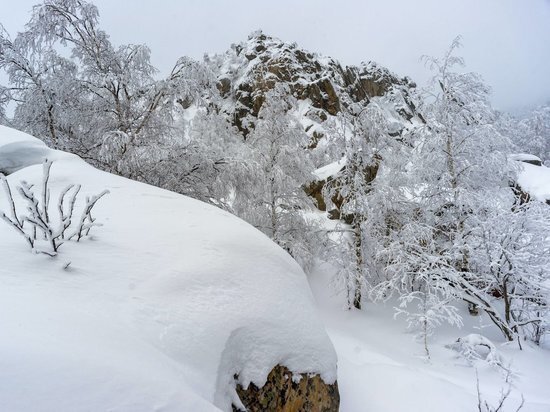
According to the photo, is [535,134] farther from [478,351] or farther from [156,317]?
[156,317]

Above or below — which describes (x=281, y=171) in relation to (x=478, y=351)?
above

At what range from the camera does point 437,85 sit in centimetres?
951

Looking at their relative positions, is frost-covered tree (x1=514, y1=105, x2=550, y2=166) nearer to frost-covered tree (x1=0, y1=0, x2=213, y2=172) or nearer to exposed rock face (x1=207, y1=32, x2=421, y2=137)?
exposed rock face (x1=207, y1=32, x2=421, y2=137)

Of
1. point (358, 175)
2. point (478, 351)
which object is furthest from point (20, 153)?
point (478, 351)

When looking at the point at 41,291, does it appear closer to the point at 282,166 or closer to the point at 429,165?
the point at 282,166

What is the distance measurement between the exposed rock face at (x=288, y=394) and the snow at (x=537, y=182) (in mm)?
15262

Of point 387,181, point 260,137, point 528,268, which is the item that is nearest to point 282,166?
point 260,137

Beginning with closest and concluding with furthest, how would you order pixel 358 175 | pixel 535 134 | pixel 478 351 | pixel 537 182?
pixel 478 351 < pixel 358 175 < pixel 537 182 < pixel 535 134

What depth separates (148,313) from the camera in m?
2.10

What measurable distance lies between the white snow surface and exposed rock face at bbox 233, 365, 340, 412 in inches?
3.8

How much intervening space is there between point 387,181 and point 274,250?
6931mm

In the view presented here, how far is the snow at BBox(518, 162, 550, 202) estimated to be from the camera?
561 inches

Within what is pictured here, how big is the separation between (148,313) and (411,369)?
16.9 ft

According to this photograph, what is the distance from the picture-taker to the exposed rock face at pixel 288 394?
8.52ft
